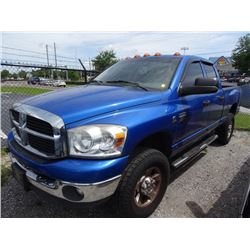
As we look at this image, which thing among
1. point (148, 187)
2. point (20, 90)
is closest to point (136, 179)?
point (148, 187)

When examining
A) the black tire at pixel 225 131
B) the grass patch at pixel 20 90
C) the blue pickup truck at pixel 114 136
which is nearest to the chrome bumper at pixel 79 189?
the blue pickup truck at pixel 114 136

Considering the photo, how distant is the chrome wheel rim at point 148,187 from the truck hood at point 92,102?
2.52 feet

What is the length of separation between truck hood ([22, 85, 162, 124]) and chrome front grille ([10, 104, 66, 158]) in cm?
7

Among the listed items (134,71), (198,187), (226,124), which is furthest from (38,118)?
(226,124)

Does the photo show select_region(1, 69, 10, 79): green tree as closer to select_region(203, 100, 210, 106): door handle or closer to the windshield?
the windshield

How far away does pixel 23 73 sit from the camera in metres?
4.99

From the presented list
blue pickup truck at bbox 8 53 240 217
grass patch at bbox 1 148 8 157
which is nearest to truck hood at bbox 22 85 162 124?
blue pickup truck at bbox 8 53 240 217

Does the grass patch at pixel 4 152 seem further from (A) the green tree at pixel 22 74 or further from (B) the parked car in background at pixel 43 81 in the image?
(B) the parked car in background at pixel 43 81

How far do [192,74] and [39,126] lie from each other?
7.55 ft

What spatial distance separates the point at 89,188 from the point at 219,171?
2738mm

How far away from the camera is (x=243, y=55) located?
133ft

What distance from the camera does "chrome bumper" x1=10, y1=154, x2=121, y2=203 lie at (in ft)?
5.65

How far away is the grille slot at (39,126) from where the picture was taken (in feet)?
6.02

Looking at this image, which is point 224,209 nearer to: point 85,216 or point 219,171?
point 219,171
